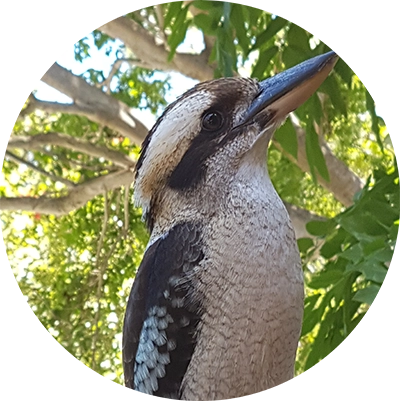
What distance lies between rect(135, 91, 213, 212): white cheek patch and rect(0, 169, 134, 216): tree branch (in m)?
0.84

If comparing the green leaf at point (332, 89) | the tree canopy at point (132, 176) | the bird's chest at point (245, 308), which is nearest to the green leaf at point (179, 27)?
the tree canopy at point (132, 176)

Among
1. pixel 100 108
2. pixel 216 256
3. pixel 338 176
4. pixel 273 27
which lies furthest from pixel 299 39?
pixel 100 108

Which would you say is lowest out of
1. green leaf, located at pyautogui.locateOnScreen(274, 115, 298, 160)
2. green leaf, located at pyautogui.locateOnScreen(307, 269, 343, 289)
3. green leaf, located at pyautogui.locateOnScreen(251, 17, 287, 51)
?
green leaf, located at pyautogui.locateOnScreen(307, 269, 343, 289)

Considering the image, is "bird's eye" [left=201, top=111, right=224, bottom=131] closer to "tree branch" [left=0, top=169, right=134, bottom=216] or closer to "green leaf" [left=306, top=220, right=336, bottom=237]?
"green leaf" [left=306, top=220, right=336, bottom=237]

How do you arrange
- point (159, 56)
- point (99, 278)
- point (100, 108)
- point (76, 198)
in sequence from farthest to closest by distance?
point (76, 198)
point (100, 108)
point (159, 56)
point (99, 278)

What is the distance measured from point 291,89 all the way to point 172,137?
117 millimetres

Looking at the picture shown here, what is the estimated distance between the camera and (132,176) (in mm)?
1338

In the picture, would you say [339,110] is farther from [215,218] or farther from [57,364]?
[57,364]

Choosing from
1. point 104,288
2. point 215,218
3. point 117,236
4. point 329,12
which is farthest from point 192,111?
point 117,236

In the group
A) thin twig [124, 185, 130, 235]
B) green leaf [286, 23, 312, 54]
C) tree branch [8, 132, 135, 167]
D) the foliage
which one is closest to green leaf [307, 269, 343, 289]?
the foliage

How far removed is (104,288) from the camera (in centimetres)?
110

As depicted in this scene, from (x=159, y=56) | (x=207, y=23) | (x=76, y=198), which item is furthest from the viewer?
(x=76, y=198)

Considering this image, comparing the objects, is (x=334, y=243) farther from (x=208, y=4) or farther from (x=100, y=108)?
(x=100, y=108)

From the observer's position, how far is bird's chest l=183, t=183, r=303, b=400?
0.44 meters
